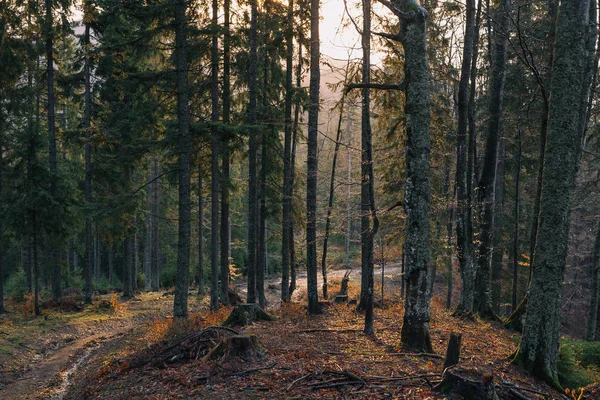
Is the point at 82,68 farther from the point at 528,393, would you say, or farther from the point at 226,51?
the point at 528,393

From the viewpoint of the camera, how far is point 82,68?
2381cm

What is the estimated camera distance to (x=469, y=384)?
5449mm

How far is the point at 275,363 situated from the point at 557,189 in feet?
19.6

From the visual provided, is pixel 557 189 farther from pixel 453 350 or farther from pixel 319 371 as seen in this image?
pixel 319 371

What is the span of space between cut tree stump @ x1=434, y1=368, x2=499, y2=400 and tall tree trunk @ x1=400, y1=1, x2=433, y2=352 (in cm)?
239

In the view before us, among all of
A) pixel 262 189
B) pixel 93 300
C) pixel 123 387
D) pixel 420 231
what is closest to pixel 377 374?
pixel 420 231

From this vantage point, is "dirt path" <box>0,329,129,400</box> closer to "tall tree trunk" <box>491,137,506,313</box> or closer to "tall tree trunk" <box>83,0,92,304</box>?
"tall tree trunk" <box>83,0,92,304</box>

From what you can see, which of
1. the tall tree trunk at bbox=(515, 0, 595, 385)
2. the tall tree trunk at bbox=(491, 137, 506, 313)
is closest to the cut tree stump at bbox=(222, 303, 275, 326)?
the tall tree trunk at bbox=(515, 0, 595, 385)

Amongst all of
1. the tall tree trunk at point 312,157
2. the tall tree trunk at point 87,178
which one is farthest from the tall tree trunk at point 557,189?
the tall tree trunk at point 87,178

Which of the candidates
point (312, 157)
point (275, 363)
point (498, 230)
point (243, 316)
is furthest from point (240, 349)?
point (498, 230)

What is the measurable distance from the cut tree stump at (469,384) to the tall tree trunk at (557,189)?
249 cm

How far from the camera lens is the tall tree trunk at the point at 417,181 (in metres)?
8.12

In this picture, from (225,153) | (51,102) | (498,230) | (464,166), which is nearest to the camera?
(464,166)

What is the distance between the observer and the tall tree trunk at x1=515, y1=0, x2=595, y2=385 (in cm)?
724
